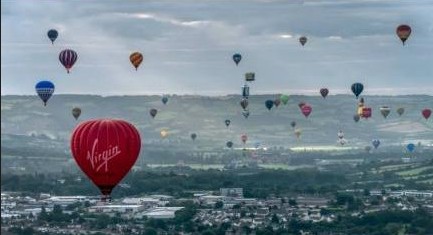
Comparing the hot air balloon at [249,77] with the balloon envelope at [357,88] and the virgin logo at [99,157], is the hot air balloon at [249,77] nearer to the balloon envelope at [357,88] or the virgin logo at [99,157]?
the balloon envelope at [357,88]

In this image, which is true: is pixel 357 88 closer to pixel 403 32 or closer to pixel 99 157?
pixel 403 32

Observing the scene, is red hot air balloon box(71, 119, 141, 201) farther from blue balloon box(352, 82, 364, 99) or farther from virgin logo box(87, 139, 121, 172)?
blue balloon box(352, 82, 364, 99)

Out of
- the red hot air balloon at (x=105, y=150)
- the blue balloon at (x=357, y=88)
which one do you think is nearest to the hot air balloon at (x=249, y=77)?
the blue balloon at (x=357, y=88)

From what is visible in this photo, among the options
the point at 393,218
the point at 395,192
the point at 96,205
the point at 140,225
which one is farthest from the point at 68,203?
the point at 395,192

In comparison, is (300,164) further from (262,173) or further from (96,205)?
(96,205)

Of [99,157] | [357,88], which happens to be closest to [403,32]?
[357,88]

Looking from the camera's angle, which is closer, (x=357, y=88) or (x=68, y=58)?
(x=68, y=58)
